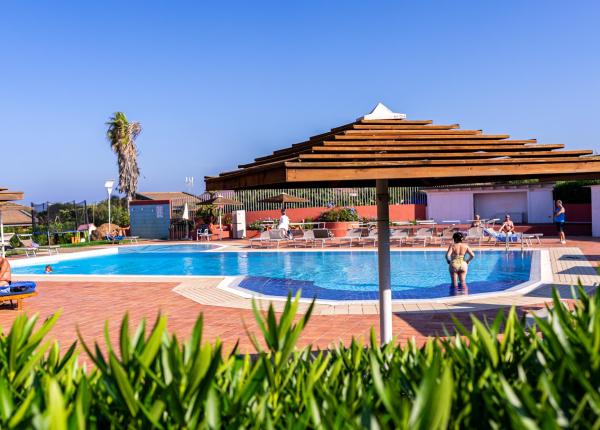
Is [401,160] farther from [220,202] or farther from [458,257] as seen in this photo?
[220,202]

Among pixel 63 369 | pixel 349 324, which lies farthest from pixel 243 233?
pixel 63 369

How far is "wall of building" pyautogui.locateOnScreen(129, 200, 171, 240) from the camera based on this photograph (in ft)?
101

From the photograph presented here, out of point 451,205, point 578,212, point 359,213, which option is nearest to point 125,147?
point 359,213

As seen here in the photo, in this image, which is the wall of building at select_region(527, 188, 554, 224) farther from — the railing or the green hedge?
the green hedge

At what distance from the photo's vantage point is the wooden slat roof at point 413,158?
3896 millimetres

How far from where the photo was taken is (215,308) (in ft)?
28.9

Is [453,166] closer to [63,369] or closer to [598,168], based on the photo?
[598,168]

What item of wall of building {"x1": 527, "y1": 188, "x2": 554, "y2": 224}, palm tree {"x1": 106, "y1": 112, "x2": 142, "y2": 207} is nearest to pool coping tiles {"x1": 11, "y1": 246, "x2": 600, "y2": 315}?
wall of building {"x1": 527, "y1": 188, "x2": 554, "y2": 224}

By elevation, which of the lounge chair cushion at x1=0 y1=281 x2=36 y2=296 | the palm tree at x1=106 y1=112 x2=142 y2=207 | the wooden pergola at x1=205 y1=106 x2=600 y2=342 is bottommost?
the lounge chair cushion at x1=0 y1=281 x2=36 y2=296

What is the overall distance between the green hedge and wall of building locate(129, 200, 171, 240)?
1140 inches

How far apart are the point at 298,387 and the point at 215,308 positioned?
679 cm

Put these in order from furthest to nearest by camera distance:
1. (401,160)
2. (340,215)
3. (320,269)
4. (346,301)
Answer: (340,215)
(320,269)
(346,301)
(401,160)

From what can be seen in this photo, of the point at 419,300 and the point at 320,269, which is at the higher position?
the point at 419,300

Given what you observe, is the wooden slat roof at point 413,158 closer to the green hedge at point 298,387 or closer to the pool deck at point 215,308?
the green hedge at point 298,387
